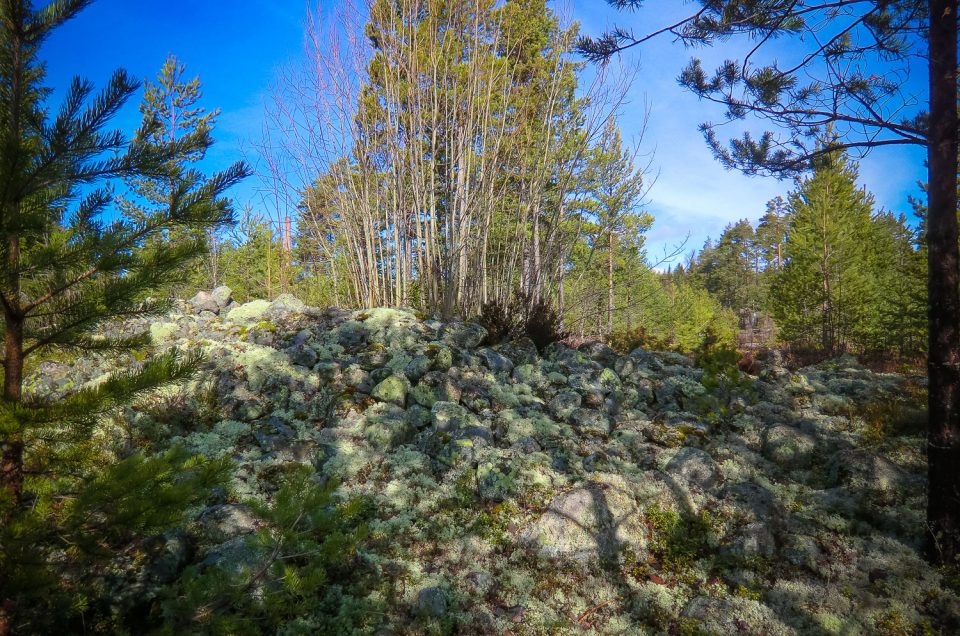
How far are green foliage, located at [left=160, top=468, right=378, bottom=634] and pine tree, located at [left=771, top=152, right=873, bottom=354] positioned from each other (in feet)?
44.1

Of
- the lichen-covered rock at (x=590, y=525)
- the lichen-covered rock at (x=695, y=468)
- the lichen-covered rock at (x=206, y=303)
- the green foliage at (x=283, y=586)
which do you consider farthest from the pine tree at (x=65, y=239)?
the lichen-covered rock at (x=206, y=303)

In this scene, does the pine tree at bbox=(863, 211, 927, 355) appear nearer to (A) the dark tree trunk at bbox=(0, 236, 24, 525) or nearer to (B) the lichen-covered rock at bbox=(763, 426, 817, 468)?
(B) the lichen-covered rock at bbox=(763, 426, 817, 468)

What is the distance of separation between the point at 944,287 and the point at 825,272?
42.0 ft

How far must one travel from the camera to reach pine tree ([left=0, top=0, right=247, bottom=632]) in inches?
56.7

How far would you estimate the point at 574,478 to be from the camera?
11.1 ft

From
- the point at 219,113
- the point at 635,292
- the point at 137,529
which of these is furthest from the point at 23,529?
the point at 635,292

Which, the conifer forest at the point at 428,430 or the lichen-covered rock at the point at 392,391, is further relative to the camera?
the lichen-covered rock at the point at 392,391

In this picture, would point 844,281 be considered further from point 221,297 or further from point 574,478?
point 221,297

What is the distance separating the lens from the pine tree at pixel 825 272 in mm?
12289

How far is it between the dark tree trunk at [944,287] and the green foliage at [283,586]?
3.27m

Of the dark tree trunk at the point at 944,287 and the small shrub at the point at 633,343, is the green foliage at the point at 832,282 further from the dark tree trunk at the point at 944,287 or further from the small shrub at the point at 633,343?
the dark tree trunk at the point at 944,287

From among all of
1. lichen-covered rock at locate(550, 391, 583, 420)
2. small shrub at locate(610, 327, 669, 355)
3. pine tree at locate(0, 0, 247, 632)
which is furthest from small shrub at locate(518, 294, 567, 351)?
pine tree at locate(0, 0, 247, 632)

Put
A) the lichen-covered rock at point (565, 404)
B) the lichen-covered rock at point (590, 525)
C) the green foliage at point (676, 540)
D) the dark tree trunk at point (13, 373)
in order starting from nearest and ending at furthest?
the dark tree trunk at point (13, 373) < the green foliage at point (676, 540) < the lichen-covered rock at point (590, 525) < the lichen-covered rock at point (565, 404)

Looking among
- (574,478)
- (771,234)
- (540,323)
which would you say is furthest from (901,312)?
(771,234)
